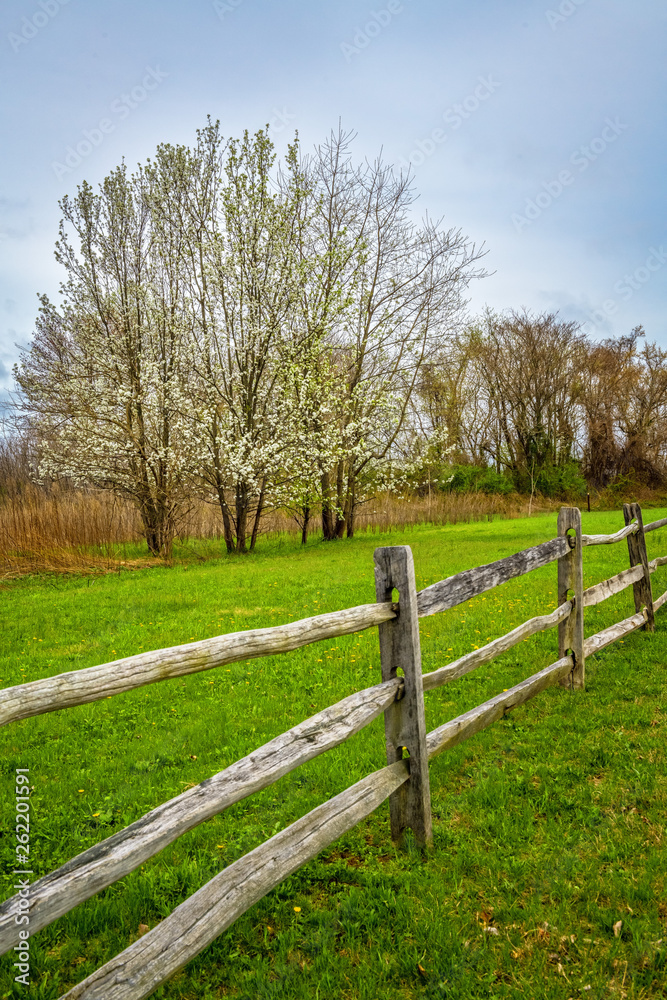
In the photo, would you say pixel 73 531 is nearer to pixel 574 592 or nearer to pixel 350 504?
pixel 350 504

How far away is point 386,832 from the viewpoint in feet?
11.4

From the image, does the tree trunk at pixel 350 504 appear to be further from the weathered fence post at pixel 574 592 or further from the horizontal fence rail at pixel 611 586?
the weathered fence post at pixel 574 592

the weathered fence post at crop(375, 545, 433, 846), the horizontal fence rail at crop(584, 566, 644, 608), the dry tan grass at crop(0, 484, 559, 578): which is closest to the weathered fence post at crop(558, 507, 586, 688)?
the horizontal fence rail at crop(584, 566, 644, 608)

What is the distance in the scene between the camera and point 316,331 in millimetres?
19797

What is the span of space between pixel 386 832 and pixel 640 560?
500 cm

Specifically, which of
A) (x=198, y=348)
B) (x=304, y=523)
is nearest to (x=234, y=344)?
(x=198, y=348)

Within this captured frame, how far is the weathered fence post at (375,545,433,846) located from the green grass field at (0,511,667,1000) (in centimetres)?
25

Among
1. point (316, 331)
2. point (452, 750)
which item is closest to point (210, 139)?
point (316, 331)

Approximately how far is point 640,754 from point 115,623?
754 centimetres

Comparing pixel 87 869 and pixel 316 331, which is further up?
pixel 316 331

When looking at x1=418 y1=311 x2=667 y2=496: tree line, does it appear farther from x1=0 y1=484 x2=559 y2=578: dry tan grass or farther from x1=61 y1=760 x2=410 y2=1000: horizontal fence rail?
x1=61 y1=760 x2=410 y2=1000: horizontal fence rail

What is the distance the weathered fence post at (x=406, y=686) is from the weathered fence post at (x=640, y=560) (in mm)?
4812

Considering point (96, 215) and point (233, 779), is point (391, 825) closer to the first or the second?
point (233, 779)

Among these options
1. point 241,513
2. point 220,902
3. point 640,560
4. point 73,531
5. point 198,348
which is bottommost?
point 220,902
